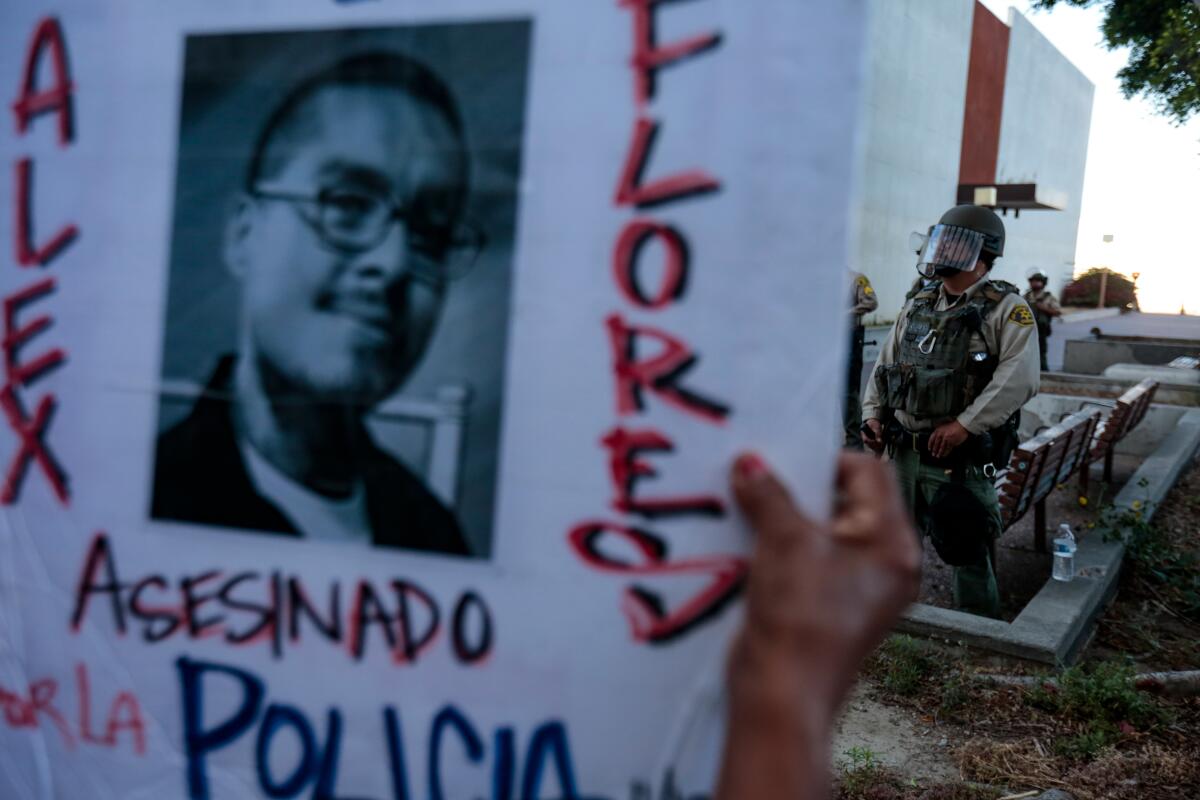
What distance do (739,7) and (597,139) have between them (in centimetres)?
16

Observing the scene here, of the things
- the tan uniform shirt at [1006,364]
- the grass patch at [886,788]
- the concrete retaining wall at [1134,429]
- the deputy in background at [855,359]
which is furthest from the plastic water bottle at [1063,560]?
the concrete retaining wall at [1134,429]

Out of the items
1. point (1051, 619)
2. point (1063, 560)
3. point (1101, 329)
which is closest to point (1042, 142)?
point (1101, 329)

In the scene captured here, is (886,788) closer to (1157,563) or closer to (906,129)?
(1157,563)

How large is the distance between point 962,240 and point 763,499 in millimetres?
3369

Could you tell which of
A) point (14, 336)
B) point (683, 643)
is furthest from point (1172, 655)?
point (14, 336)

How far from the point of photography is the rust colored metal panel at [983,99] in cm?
2311

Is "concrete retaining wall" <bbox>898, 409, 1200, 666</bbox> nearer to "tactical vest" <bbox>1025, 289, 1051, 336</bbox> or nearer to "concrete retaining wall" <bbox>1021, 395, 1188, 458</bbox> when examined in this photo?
"concrete retaining wall" <bbox>1021, 395, 1188, 458</bbox>

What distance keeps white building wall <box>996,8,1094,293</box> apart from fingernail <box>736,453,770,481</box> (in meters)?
25.8

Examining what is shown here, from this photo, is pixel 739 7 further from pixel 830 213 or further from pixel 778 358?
pixel 778 358

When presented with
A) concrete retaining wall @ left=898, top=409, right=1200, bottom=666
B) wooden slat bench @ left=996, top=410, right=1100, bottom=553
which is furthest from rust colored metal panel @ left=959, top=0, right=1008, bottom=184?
concrete retaining wall @ left=898, top=409, right=1200, bottom=666

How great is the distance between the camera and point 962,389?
3.90m

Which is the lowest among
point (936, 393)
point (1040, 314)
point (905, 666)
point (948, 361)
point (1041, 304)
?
point (905, 666)

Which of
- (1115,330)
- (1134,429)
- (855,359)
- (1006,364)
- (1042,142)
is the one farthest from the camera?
(1042,142)

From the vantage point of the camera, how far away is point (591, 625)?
933 mm
